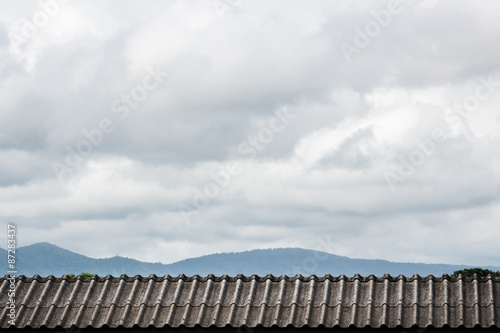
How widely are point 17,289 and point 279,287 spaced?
587 centimetres

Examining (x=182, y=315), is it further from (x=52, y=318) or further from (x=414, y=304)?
(x=414, y=304)

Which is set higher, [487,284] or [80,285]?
[487,284]

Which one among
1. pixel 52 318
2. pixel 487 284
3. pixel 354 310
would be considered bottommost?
pixel 52 318

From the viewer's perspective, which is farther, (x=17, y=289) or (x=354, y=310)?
(x=17, y=289)

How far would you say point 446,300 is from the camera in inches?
547

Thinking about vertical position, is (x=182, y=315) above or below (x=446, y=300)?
below

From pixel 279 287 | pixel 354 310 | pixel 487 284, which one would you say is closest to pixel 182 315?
pixel 279 287

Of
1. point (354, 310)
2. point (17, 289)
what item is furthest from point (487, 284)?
point (17, 289)

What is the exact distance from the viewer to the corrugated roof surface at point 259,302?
13711mm

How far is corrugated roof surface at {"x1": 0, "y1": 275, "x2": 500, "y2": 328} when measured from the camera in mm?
13711

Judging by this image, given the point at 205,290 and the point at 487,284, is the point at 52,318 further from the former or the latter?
the point at 487,284

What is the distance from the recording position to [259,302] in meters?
14.5

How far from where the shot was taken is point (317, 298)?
1444 centimetres

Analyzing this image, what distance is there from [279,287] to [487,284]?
4299mm
